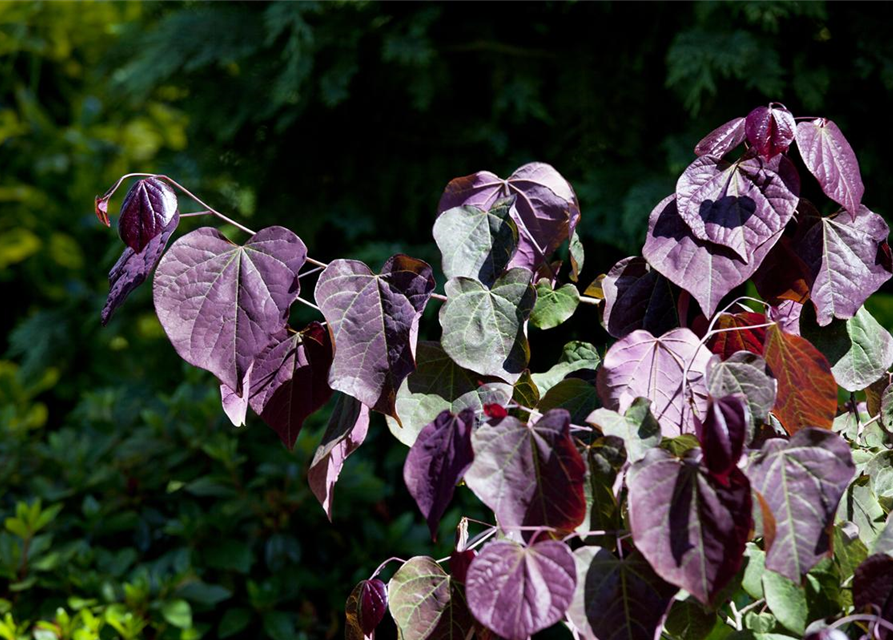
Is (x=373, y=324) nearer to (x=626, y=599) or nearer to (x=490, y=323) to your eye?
(x=490, y=323)

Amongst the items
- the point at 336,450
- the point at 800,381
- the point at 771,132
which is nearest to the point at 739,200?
the point at 771,132

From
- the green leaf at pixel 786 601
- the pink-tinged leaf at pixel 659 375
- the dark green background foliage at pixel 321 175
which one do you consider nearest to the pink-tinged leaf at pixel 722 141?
the pink-tinged leaf at pixel 659 375

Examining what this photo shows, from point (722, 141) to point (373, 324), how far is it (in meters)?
0.47

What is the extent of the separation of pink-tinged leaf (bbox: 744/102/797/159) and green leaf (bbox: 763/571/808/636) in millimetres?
450

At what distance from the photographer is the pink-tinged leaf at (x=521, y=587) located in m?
0.72

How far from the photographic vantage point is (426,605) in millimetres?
916

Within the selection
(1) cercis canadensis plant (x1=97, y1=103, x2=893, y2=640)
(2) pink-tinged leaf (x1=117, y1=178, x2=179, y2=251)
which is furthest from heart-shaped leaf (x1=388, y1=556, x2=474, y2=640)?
(2) pink-tinged leaf (x1=117, y1=178, x2=179, y2=251)

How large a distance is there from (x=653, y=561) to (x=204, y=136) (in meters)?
2.61

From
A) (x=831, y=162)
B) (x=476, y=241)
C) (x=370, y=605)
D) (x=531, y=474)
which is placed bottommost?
(x=370, y=605)

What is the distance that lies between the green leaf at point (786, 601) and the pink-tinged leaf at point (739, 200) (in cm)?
34

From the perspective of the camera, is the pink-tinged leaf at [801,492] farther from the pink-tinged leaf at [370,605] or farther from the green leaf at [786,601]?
the pink-tinged leaf at [370,605]

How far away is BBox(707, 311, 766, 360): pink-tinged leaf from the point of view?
954mm

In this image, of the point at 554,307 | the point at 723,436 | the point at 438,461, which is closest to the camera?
the point at 723,436

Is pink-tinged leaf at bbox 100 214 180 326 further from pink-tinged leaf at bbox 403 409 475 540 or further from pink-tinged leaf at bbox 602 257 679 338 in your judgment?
pink-tinged leaf at bbox 602 257 679 338
